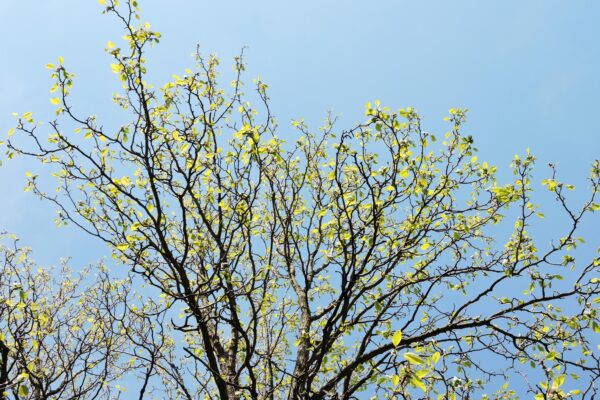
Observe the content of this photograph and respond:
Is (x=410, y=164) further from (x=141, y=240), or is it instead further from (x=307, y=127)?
(x=141, y=240)

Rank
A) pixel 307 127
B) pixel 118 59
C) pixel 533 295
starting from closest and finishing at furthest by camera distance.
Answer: pixel 118 59, pixel 533 295, pixel 307 127

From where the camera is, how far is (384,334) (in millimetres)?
6719

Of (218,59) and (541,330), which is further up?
(218,59)

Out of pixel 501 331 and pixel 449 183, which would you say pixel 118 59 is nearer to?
pixel 449 183

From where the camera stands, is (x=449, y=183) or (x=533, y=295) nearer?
(x=533, y=295)

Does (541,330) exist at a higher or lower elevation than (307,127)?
lower

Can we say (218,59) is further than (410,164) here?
Yes

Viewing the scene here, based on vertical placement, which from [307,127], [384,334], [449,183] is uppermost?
[307,127]

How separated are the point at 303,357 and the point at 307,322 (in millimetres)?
1023

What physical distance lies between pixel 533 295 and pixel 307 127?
20.7 ft

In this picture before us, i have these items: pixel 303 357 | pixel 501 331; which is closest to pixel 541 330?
pixel 501 331

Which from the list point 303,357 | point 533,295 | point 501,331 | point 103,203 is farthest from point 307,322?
point 103,203

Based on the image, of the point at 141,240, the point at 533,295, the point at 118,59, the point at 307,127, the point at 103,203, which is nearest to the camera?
the point at 118,59

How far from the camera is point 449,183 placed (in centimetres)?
942
